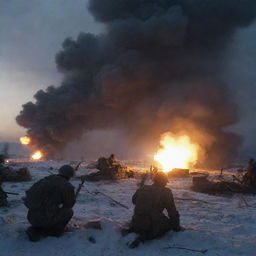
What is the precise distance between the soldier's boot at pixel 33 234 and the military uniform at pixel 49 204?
51 millimetres

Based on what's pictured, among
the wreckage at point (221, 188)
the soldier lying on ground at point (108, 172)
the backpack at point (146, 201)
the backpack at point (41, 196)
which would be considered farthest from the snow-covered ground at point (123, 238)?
the soldier lying on ground at point (108, 172)

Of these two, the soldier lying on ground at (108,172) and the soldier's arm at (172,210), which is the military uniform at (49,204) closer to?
the soldier's arm at (172,210)

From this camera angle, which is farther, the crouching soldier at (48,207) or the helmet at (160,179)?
the helmet at (160,179)

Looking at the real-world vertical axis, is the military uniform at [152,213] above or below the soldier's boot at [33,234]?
above

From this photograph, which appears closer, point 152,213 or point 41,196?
point 41,196

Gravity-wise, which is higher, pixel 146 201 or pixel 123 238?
pixel 146 201

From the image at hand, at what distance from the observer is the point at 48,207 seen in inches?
281

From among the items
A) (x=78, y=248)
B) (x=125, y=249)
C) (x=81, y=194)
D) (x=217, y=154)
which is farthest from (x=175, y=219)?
(x=217, y=154)

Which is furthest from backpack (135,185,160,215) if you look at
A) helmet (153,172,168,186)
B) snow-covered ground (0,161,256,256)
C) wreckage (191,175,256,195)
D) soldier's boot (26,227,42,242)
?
wreckage (191,175,256,195)

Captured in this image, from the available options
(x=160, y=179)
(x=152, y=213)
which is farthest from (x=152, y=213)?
(x=160, y=179)

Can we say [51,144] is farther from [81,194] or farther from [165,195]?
[165,195]

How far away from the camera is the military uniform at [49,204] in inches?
280

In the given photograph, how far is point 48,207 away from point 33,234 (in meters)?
0.62

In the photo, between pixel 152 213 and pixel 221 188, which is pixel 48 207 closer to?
pixel 152 213
